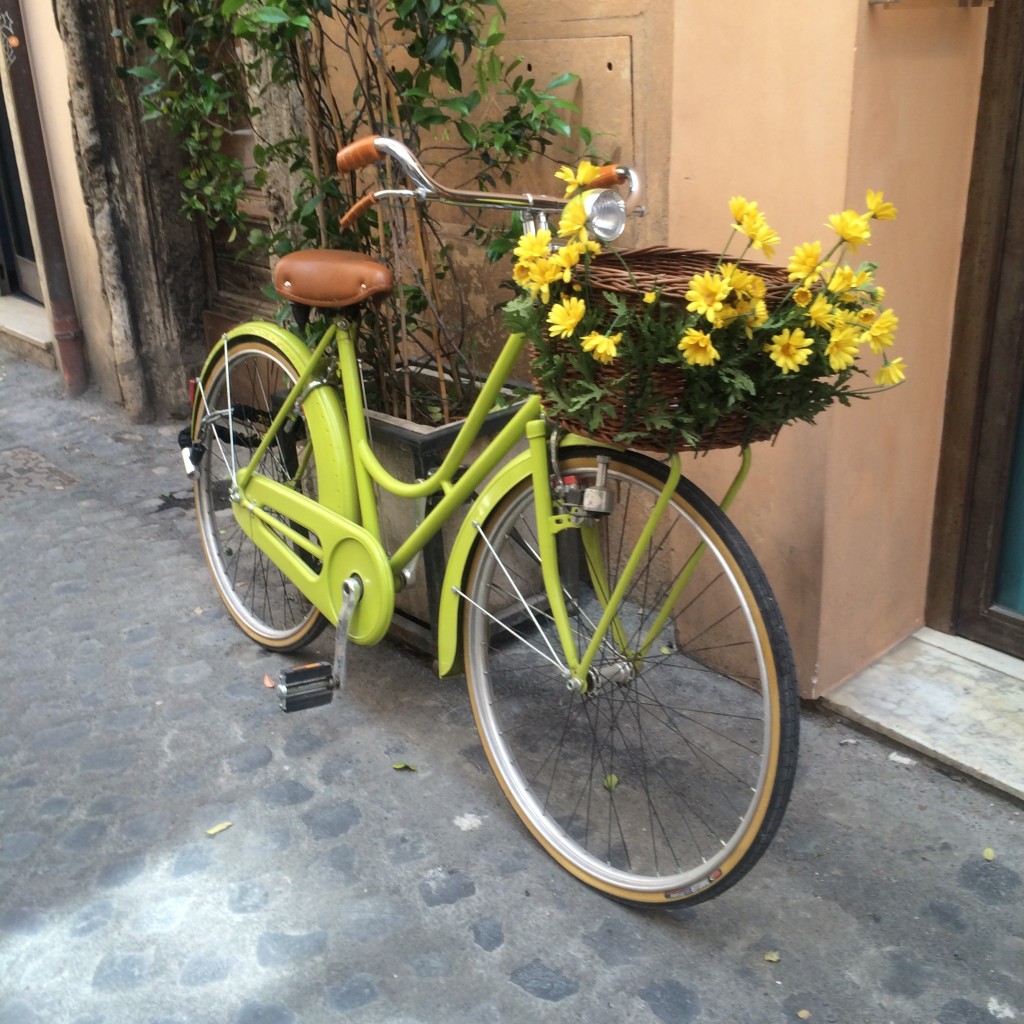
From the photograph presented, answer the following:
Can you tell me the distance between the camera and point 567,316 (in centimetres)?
201

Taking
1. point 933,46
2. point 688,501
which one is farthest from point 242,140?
point 688,501

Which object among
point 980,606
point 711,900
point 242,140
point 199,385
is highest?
point 242,140

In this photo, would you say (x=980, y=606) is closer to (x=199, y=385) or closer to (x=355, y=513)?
(x=355, y=513)

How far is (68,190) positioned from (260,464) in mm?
3350

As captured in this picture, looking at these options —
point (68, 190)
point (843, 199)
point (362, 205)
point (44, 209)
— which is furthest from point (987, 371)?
point (44, 209)

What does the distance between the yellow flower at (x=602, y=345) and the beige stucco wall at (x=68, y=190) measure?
461 centimetres

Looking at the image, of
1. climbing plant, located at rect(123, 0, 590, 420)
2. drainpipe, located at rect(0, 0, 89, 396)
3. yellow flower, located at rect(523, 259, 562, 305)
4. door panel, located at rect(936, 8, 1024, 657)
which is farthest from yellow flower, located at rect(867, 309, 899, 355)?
drainpipe, located at rect(0, 0, 89, 396)

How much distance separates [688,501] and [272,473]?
1.66m

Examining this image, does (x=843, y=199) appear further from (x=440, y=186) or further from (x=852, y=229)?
(x=440, y=186)

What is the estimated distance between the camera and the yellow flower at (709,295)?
1.87 m

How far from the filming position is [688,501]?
2.28m

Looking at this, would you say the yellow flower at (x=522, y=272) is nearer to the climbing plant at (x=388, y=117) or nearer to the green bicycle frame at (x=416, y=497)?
the green bicycle frame at (x=416, y=497)

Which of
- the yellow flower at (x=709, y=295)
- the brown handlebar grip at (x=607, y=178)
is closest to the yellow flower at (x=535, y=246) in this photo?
the brown handlebar grip at (x=607, y=178)

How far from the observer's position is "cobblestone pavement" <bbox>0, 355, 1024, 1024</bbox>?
231cm
